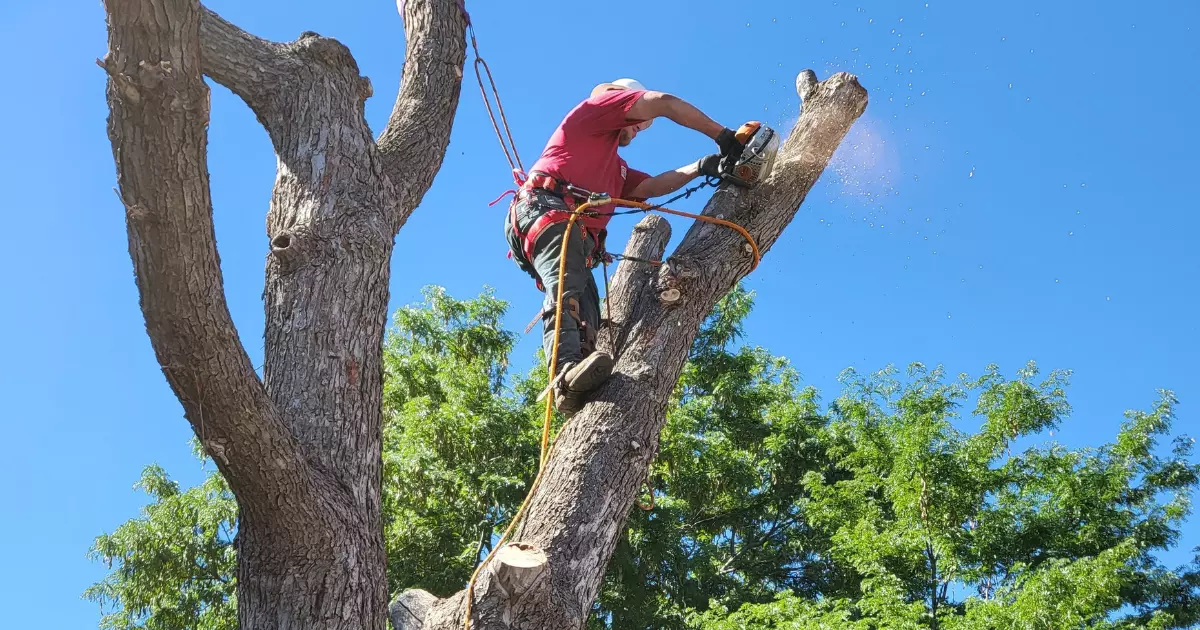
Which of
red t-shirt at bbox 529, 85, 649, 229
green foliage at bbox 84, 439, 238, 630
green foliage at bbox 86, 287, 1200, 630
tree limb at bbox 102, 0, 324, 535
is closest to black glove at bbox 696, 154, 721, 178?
red t-shirt at bbox 529, 85, 649, 229

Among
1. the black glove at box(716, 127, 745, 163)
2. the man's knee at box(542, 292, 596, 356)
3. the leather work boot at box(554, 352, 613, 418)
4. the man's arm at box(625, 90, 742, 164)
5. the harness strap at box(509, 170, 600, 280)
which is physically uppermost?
the man's arm at box(625, 90, 742, 164)

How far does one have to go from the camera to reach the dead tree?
2301 millimetres

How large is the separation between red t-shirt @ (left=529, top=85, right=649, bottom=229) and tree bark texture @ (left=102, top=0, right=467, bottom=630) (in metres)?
0.58

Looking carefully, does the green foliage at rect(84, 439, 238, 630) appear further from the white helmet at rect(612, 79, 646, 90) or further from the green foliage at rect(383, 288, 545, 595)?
the white helmet at rect(612, 79, 646, 90)

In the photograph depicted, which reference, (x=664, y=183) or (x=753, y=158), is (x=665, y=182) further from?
(x=753, y=158)

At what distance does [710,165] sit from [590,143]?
0.52 metres

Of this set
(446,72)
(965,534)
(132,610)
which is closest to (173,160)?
(446,72)

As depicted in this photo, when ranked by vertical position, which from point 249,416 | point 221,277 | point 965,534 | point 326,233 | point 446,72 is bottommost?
point 249,416

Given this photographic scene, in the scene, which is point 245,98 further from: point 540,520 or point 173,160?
point 540,520

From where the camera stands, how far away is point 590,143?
438cm

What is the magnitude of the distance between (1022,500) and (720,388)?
4341mm

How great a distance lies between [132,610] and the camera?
35.3 ft

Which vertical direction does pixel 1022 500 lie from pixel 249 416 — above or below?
above

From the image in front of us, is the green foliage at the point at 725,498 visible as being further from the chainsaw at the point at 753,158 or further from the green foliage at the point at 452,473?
the chainsaw at the point at 753,158
